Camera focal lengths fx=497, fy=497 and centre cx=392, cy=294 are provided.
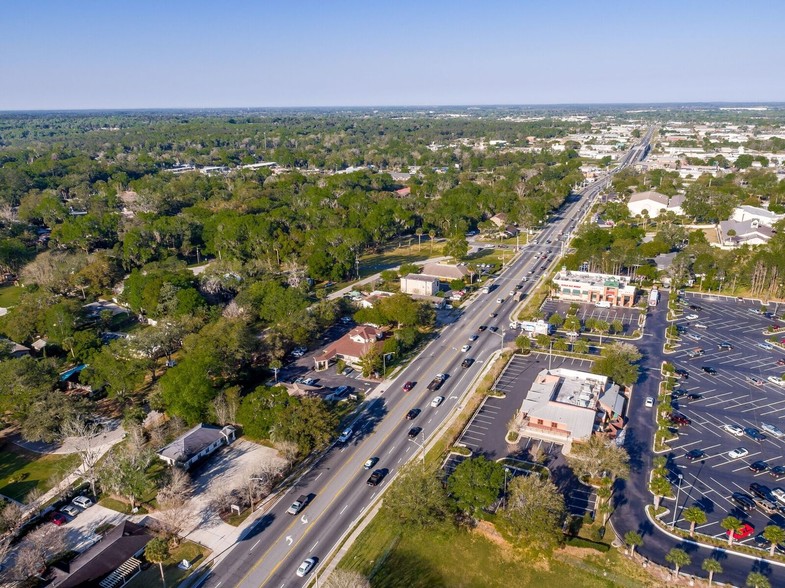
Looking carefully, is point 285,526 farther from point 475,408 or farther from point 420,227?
point 420,227

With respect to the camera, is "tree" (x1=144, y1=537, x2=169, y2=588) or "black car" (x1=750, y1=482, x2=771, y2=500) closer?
"tree" (x1=144, y1=537, x2=169, y2=588)

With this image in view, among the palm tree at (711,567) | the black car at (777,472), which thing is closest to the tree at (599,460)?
the palm tree at (711,567)

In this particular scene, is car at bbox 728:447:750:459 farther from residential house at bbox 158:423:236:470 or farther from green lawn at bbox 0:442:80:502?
green lawn at bbox 0:442:80:502

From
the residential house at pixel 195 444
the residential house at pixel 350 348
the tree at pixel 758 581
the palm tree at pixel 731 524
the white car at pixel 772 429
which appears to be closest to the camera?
the tree at pixel 758 581

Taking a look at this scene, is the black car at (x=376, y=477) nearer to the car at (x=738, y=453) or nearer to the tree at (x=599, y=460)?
the tree at (x=599, y=460)

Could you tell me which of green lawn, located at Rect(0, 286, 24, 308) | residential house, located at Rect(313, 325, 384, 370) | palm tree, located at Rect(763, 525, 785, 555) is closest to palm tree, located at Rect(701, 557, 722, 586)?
palm tree, located at Rect(763, 525, 785, 555)

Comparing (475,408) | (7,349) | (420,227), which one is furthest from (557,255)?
(7,349)
